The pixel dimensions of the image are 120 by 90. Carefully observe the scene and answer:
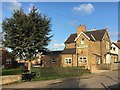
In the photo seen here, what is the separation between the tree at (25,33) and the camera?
30116 millimetres

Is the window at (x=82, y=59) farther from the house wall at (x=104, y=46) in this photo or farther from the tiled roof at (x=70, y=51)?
the house wall at (x=104, y=46)

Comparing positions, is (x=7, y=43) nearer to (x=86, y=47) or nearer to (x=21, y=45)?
(x=21, y=45)

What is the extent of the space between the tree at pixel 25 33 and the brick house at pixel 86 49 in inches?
710

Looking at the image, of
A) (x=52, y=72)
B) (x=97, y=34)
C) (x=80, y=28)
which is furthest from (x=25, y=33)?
(x=97, y=34)

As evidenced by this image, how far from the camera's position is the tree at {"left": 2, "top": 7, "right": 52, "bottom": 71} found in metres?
30.1

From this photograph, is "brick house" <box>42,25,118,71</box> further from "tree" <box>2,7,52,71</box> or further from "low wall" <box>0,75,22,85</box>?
"low wall" <box>0,75,22,85</box>

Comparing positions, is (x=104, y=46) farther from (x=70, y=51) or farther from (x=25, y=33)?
(x=25, y=33)

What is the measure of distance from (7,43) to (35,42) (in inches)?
138

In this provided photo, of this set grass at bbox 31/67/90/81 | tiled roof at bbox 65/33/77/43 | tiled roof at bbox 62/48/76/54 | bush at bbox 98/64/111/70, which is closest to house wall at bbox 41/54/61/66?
tiled roof at bbox 62/48/76/54

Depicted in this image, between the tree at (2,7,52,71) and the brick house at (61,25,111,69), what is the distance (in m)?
18.0

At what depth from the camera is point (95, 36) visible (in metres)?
51.6

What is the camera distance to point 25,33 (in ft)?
100

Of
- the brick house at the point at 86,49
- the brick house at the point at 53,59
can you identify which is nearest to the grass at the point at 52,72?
the brick house at the point at 86,49

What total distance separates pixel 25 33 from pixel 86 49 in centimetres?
2069
